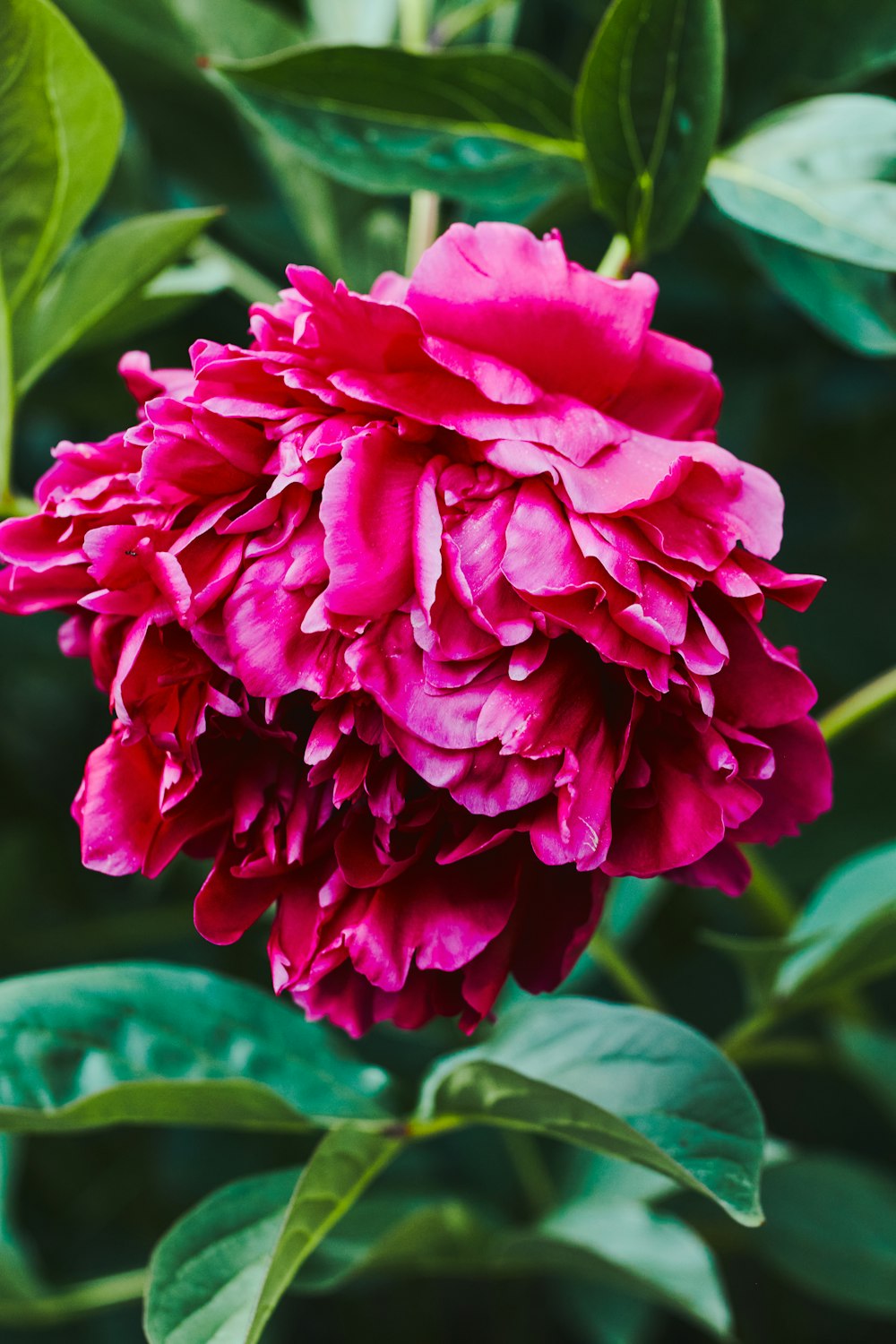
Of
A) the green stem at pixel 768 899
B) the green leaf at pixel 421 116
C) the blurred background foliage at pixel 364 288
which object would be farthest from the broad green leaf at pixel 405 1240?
Answer: the green leaf at pixel 421 116

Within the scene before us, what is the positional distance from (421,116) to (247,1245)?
1.48ft

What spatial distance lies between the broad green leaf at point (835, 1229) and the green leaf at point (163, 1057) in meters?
0.26

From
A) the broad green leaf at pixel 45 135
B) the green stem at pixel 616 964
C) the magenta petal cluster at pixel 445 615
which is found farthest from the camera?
the green stem at pixel 616 964

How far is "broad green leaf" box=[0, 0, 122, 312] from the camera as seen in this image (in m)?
0.46

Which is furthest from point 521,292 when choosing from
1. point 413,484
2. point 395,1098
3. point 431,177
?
point 395,1098

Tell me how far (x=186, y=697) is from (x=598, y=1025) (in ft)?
0.71

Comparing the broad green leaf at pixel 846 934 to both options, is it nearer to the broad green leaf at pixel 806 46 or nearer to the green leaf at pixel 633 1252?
the green leaf at pixel 633 1252

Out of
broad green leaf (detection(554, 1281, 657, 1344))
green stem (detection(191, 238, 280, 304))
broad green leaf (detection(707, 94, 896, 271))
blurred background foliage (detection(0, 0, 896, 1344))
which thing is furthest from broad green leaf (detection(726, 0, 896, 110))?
broad green leaf (detection(554, 1281, 657, 1344))

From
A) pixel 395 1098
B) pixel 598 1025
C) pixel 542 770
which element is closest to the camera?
pixel 542 770

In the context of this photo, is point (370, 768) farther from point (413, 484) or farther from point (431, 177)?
point (431, 177)

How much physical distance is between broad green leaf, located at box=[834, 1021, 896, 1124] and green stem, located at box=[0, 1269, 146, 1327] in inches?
14.2

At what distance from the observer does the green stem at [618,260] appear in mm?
522

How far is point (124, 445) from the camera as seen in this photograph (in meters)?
0.39

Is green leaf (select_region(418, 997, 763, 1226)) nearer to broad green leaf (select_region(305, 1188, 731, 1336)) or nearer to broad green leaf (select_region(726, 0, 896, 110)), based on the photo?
broad green leaf (select_region(305, 1188, 731, 1336))
